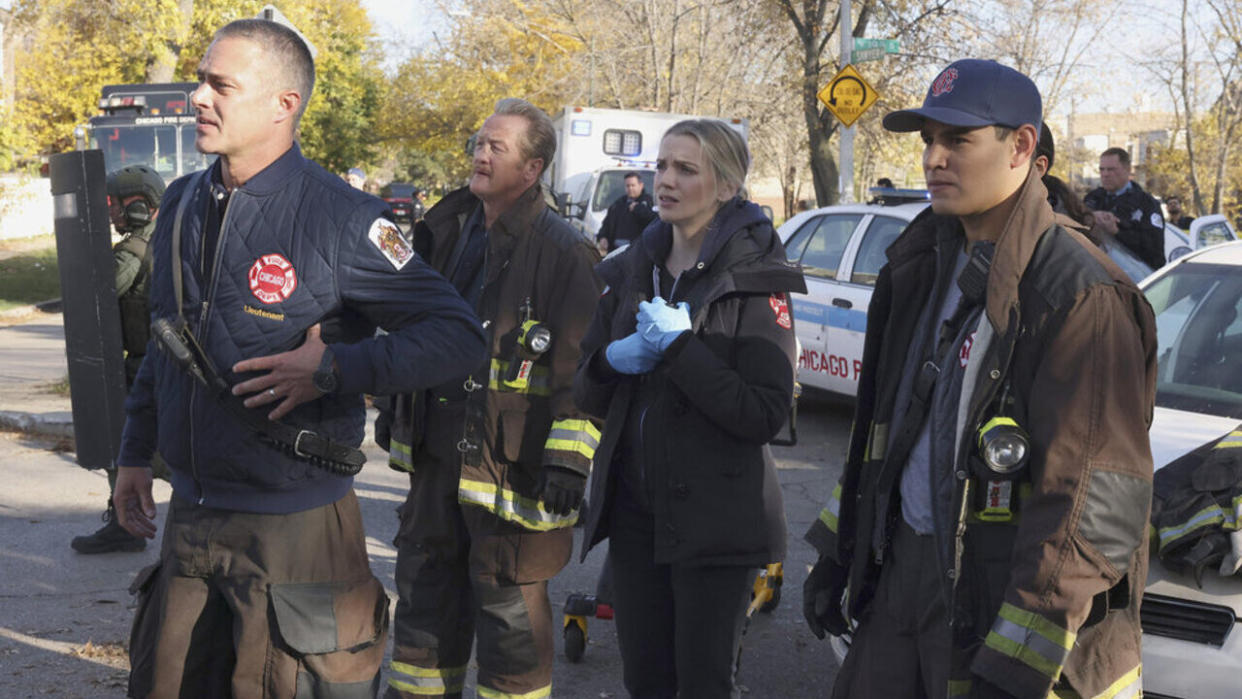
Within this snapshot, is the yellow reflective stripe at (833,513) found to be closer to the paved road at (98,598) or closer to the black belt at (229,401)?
the black belt at (229,401)

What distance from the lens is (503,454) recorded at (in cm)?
379

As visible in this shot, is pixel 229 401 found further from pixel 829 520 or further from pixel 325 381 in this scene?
pixel 829 520

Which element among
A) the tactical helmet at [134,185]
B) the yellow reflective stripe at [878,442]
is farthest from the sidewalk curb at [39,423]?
the yellow reflective stripe at [878,442]

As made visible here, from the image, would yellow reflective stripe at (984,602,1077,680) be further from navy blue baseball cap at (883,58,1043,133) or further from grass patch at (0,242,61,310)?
grass patch at (0,242,61,310)

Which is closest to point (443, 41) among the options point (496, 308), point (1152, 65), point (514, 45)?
point (514, 45)

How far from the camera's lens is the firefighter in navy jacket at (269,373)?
2.77m

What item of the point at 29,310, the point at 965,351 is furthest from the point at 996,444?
the point at 29,310

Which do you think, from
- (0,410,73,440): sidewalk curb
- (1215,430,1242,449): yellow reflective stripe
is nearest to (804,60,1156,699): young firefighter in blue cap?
(1215,430,1242,449): yellow reflective stripe

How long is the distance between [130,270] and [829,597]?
4.28 meters

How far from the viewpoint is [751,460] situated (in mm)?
3469

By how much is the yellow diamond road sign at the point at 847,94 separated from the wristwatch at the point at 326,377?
45.4 ft

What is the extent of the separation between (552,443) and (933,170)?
1585mm

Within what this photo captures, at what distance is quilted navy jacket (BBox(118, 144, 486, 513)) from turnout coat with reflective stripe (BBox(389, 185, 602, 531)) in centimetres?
86

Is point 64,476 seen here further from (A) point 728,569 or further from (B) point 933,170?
(B) point 933,170
